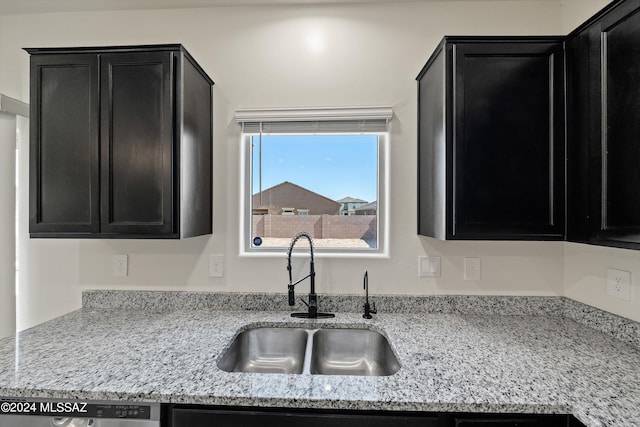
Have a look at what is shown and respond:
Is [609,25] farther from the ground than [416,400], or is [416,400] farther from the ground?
[609,25]

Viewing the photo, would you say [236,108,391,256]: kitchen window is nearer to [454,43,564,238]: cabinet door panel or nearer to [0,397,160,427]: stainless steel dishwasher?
[454,43,564,238]: cabinet door panel

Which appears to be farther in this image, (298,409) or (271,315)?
(271,315)

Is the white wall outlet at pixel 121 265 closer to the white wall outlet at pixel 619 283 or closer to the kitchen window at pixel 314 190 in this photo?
the kitchen window at pixel 314 190

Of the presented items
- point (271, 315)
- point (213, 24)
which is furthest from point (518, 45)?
point (271, 315)

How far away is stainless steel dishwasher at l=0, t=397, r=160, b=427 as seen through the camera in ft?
3.12

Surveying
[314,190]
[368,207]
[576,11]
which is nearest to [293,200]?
[314,190]

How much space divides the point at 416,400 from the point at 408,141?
1312mm

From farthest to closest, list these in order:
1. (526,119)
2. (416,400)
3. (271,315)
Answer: (271,315), (526,119), (416,400)

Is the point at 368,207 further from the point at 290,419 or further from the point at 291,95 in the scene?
the point at 290,419

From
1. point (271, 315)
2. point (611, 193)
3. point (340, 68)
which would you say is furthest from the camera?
point (340, 68)

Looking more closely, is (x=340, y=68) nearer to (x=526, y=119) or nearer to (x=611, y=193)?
(x=526, y=119)

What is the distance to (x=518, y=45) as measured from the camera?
1348 mm

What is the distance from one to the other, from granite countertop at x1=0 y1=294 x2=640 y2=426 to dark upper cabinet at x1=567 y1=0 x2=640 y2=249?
47 centimetres

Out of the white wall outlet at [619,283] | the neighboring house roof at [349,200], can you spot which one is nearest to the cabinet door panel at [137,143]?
the neighboring house roof at [349,200]
